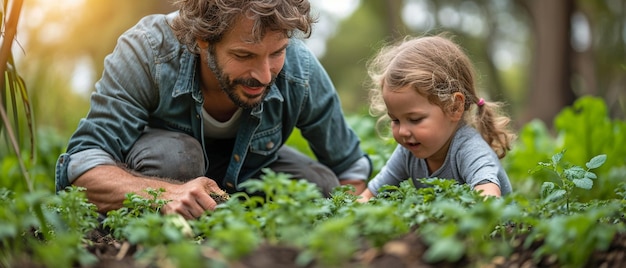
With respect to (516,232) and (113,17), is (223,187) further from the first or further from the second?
(113,17)

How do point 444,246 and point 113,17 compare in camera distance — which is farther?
point 113,17

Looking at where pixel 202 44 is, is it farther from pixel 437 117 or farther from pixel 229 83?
pixel 437 117

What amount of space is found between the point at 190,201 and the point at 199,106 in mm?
846

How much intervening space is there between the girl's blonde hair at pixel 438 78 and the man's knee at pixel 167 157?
89 cm

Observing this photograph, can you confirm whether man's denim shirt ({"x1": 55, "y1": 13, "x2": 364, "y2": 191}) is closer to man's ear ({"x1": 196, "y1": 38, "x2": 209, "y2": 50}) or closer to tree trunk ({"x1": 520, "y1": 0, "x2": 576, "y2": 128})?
man's ear ({"x1": 196, "y1": 38, "x2": 209, "y2": 50})

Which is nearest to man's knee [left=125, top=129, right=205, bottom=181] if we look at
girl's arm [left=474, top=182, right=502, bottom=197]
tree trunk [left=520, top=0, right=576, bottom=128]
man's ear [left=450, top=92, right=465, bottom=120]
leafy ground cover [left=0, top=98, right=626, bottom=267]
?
leafy ground cover [left=0, top=98, right=626, bottom=267]

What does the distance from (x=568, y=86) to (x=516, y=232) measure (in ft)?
33.8

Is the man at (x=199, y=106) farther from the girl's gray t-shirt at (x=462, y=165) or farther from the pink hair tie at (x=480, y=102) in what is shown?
the pink hair tie at (x=480, y=102)

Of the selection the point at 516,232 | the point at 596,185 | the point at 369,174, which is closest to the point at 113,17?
the point at 369,174

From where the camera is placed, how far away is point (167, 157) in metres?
3.24

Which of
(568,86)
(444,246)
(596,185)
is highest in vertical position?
(444,246)

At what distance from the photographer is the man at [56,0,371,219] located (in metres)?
3.05

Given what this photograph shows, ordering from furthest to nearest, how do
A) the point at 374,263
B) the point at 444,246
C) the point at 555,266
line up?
the point at 555,266 → the point at 374,263 → the point at 444,246

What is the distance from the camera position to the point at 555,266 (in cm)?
178
